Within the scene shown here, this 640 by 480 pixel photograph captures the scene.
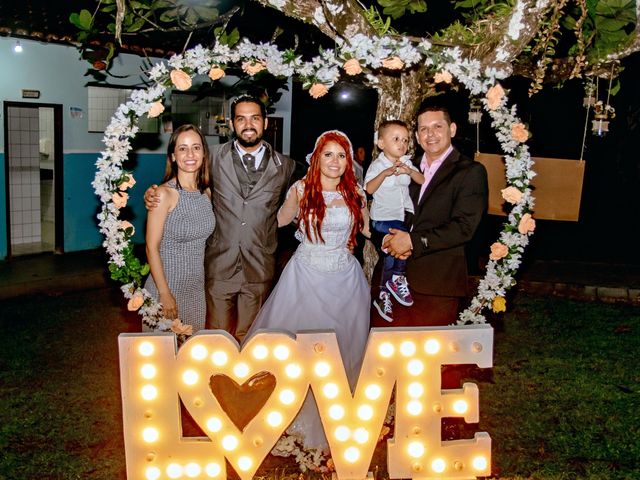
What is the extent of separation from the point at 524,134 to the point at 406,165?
789 millimetres

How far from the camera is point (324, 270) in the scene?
4.81 m

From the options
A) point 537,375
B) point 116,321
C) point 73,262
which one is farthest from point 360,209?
point 73,262

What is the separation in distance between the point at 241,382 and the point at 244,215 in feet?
5.16

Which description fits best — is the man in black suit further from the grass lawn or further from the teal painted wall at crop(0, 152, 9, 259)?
the teal painted wall at crop(0, 152, 9, 259)

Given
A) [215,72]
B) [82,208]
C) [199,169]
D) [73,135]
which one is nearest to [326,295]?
[199,169]

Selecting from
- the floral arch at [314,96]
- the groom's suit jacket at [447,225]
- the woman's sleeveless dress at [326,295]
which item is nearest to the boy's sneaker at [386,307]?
the woman's sleeveless dress at [326,295]

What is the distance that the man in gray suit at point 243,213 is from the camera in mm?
5039

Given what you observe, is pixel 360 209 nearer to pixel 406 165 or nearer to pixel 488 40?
pixel 406 165

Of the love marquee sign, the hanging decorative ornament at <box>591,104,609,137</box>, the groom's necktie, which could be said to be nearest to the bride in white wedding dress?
the groom's necktie

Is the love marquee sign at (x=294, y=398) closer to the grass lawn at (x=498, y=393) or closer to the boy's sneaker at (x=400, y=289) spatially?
the grass lawn at (x=498, y=393)

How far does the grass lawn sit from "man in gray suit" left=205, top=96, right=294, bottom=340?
1.22 metres

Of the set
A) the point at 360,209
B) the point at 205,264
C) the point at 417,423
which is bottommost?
the point at 417,423

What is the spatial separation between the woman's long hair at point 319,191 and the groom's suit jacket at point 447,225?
0.45 meters

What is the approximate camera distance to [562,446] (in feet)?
16.4
